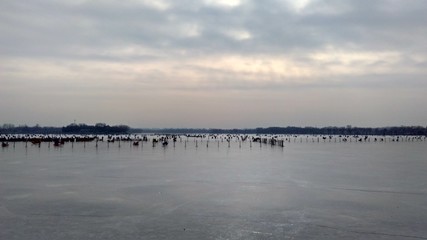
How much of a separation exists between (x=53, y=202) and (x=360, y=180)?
20728mm

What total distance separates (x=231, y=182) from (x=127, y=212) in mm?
A: 11389

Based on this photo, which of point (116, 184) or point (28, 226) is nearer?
point (28, 226)

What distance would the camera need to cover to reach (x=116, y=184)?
27.6 metres

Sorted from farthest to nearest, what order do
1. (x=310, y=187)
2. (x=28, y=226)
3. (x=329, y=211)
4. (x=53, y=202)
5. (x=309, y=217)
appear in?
(x=310, y=187)
(x=53, y=202)
(x=329, y=211)
(x=309, y=217)
(x=28, y=226)

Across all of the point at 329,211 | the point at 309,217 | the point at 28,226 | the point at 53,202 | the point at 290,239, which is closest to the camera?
the point at 290,239

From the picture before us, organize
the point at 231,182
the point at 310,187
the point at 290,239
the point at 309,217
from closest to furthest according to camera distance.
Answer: the point at 290,239, the point at 309,217, the point at 310,187, the point at 231,182

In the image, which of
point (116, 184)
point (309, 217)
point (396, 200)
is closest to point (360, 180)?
point (396, 200)

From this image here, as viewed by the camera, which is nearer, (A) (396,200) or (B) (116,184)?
(A) (396,200)

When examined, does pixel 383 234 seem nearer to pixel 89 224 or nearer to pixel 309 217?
pixel 309 217

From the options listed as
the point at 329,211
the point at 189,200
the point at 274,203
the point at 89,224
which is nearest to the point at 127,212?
the point at 89,224

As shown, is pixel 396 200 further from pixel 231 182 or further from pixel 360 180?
pixel 231 182

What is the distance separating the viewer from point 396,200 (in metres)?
21.9

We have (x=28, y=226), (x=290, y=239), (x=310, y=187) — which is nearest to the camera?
(x=290, y=239)

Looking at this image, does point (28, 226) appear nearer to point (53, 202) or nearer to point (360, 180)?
point (53, 202)
